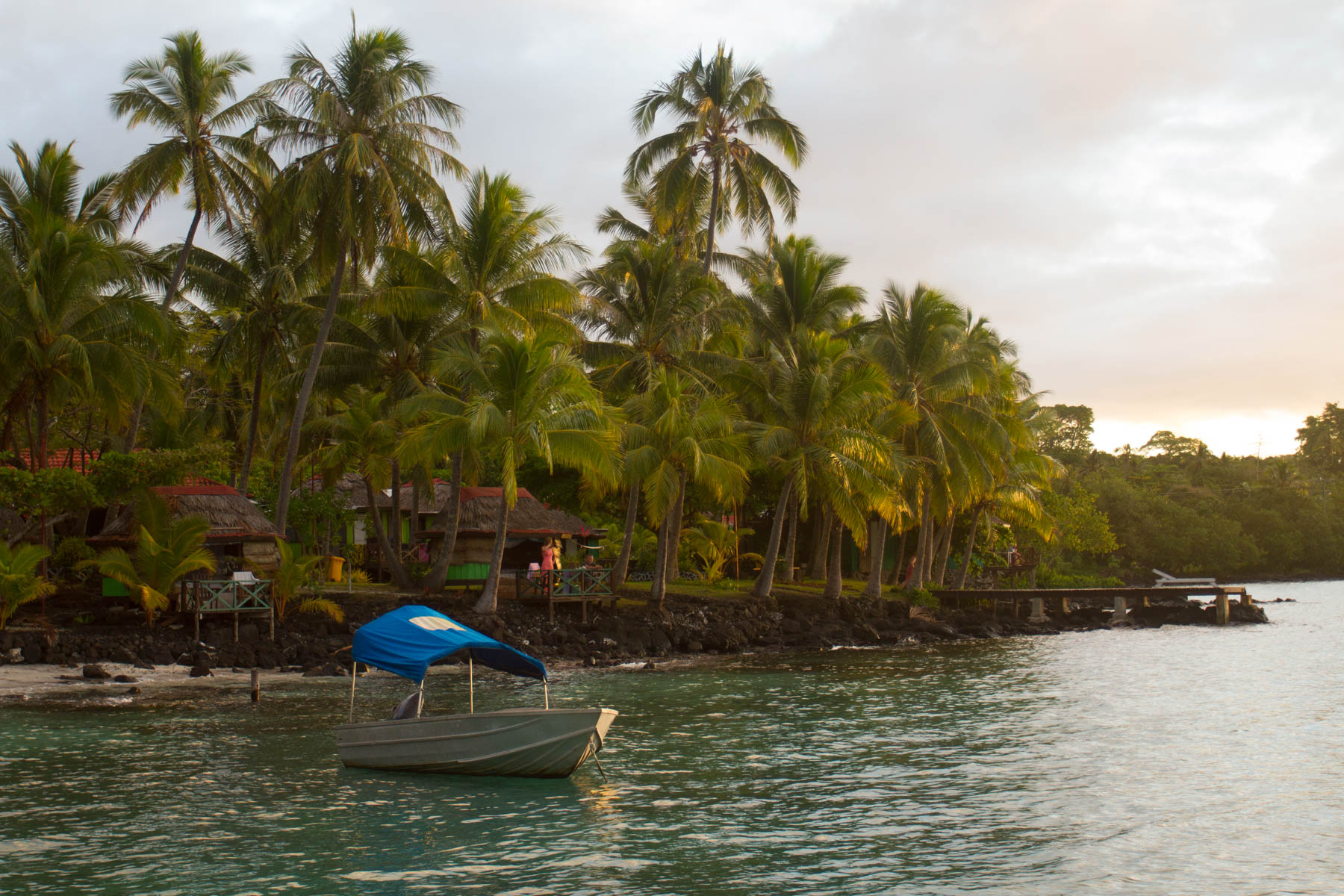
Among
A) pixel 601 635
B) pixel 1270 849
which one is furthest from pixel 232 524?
pixel 1270 849

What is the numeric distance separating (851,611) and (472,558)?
38.9ft

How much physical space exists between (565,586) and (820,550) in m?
16.7

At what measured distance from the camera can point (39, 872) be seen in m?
9.97

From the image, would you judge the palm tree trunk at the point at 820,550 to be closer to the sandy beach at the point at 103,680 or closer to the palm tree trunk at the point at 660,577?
the palm tree trunk at the point at 660,577

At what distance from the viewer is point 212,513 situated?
1048 inches

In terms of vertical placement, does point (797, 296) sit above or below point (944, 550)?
above

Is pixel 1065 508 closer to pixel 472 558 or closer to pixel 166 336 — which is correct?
pixel 472 558

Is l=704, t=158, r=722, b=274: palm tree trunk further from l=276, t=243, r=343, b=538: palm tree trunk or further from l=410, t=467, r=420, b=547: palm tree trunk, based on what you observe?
l=276, t=243, r=343, b=538: palm tree trunk

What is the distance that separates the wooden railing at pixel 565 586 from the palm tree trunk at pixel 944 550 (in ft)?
65.2

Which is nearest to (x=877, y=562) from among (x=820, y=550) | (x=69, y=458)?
(x=820, y=550)

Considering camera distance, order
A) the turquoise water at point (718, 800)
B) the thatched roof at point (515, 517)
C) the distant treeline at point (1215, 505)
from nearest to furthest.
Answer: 1. the turquoise water at point (718, 800)
2. the thatched roof at point (515, 517)
3. the distant treeline at point (1215, 505)

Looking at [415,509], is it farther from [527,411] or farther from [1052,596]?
[1052,596]

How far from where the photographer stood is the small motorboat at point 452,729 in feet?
43.5

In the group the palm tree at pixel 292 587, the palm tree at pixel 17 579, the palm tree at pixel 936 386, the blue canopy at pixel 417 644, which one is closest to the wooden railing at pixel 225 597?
the palm tree at pixel 292 587
